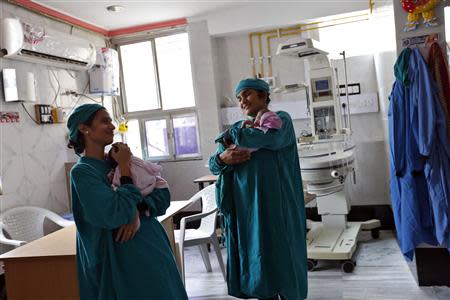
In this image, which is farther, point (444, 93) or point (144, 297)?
point (444, 93)

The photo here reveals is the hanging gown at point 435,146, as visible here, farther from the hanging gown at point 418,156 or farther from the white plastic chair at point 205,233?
the white plastic chair at point 205,233

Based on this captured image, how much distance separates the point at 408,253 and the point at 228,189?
4.24ft

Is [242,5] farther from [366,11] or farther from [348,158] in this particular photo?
[348,158]

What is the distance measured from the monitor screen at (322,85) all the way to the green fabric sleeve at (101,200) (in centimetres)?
255

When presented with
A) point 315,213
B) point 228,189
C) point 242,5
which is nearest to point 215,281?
point 228,189

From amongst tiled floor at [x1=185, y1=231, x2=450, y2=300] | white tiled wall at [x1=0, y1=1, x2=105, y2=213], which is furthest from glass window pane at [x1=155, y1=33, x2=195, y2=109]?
tiled floor at [x1=185, y1=231, x2=450, y2=300]

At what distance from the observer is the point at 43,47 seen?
360 cm

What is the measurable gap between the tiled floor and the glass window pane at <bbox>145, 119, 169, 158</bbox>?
185 cm

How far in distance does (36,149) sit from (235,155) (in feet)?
8.06

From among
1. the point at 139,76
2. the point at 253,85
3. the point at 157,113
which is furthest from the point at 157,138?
the point at 253,85

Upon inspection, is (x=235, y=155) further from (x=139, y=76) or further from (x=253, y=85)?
(x=139, y=76)

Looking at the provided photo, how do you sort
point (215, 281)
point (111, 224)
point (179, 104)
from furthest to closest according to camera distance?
1. point (179, 104)
2. point (215, 281)
3. point (111, 224)

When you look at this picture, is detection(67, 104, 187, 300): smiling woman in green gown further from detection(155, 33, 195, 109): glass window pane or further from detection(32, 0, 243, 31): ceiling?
detection(155, 33, 195, 109): glass window pane

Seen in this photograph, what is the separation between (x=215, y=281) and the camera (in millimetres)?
3205
